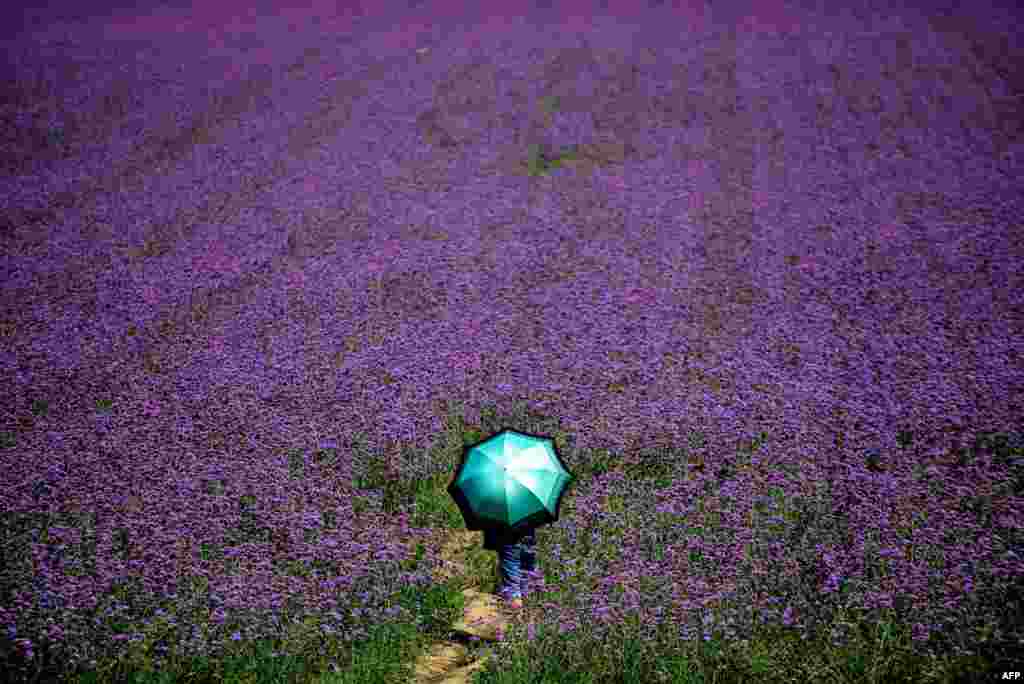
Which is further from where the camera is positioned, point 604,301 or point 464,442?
point 604,301

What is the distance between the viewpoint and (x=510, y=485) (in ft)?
10.1

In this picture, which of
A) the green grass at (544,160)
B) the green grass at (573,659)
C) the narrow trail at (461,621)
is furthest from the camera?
the green grass at (544,160)

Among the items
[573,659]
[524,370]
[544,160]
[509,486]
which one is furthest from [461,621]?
[544,160]

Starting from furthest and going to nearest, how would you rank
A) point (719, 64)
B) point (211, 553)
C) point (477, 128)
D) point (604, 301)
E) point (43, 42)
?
point (43, 42) < point (719, 64) < point (477, 128) < point (604, 301) < point (211, 553)

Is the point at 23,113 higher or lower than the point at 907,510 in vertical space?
higher

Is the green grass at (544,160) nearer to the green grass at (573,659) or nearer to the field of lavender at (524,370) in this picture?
the field of lavender at (524,370)

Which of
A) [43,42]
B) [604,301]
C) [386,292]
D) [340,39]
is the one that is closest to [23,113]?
[43,42]

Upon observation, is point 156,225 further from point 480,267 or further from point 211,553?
point 211,553

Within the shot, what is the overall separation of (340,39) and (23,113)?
5.15m

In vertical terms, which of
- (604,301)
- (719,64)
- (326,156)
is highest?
(719,64)

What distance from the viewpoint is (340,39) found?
12336mm

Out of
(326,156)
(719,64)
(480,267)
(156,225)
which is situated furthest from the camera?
(719,64)

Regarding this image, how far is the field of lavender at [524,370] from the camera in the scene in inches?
128

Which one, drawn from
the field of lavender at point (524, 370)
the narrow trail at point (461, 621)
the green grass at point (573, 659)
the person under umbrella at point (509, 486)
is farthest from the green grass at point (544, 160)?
the green grass at point (573, 659)
